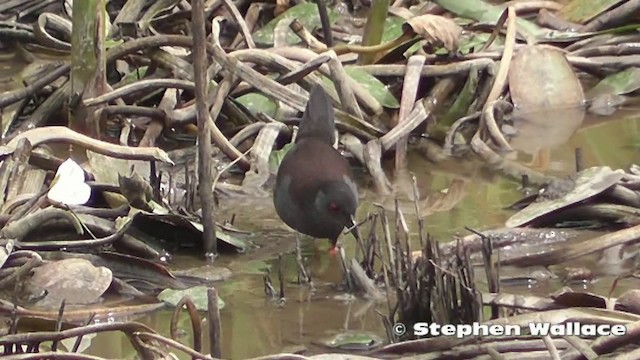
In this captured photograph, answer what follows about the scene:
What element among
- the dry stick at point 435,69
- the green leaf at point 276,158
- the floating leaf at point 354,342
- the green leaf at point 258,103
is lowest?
the floating leaf at point 354,342

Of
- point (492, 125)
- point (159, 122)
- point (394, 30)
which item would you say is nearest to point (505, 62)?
point (492, 125)

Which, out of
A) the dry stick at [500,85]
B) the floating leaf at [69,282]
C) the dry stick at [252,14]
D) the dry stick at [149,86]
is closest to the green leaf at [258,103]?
the dry stick at [149,86]

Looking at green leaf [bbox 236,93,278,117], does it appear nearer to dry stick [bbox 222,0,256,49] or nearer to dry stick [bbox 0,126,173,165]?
dry stick [bbox 222,0,256,49]

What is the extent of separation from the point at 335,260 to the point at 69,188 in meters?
0.89

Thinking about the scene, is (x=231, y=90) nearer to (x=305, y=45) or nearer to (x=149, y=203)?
(x=305, y=45)

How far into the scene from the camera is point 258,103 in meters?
5.66

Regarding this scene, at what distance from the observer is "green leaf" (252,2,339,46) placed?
6506 millimetres

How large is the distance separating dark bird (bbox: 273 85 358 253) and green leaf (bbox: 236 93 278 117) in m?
0.88

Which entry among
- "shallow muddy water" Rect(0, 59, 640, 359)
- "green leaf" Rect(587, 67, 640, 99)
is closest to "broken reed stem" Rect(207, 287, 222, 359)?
"shallow muddy water" Rect(0, 59, 640, 359)

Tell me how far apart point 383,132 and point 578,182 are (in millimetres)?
1103

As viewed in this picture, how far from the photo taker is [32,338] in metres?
2.94

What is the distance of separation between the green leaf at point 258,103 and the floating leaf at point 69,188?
4.58 ft

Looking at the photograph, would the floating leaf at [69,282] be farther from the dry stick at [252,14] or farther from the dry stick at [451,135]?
the dry stick at [252,14]

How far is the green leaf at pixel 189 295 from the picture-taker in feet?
12.3
